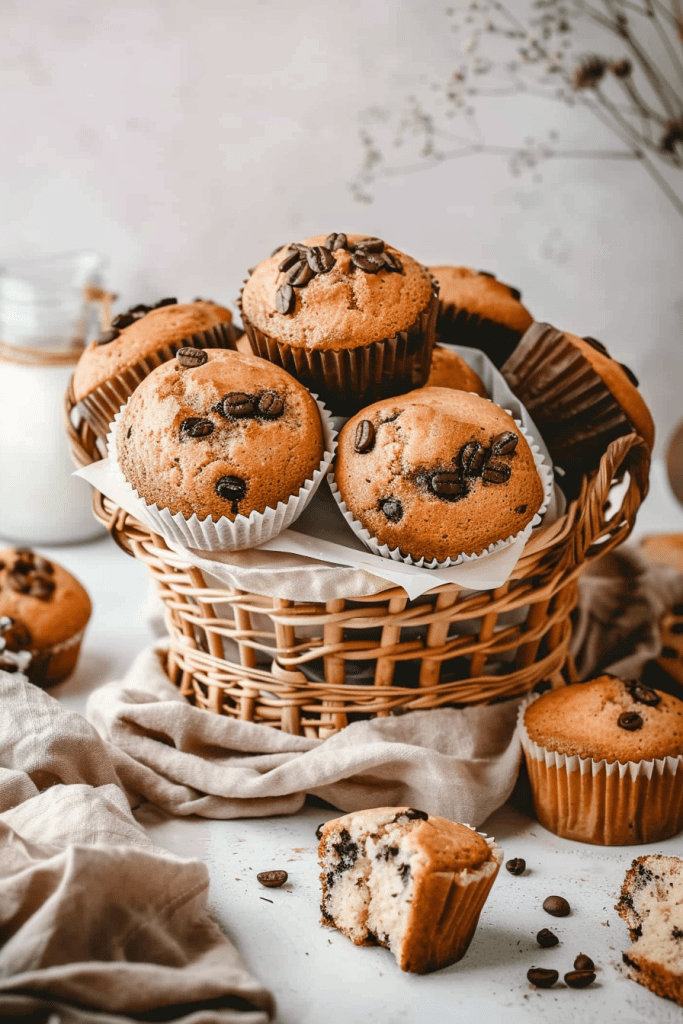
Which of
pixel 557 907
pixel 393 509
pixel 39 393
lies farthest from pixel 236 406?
pixel 39 393

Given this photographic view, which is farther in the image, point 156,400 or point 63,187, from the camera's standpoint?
point 63,187

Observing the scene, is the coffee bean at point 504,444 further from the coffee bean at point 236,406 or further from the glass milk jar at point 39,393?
the glass milk jar at point 39,393

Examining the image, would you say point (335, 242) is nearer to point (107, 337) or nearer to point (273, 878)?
point (107, 337)

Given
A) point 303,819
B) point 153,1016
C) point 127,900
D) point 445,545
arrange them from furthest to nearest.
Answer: point 303,819
point 445,545
point 127,900
point 153,1016

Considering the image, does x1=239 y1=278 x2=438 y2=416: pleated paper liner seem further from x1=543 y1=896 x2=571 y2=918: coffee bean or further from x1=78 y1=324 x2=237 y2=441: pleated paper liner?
x1=543 y1=896 x2=571 y2=918: coffee bean

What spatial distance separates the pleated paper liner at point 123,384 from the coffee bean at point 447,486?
0.57 meters

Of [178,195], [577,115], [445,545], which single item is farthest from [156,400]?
[577,115]

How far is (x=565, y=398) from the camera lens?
1.83 m

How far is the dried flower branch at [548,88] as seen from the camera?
2664mm

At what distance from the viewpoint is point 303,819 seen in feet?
5.40

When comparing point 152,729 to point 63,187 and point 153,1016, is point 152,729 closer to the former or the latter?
point 153,1016

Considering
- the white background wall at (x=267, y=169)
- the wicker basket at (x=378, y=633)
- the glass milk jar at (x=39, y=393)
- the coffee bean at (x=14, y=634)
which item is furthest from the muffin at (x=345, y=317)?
the white background wall at (x=267, y=169)

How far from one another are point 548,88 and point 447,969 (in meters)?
2.36

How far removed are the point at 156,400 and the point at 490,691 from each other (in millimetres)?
753
